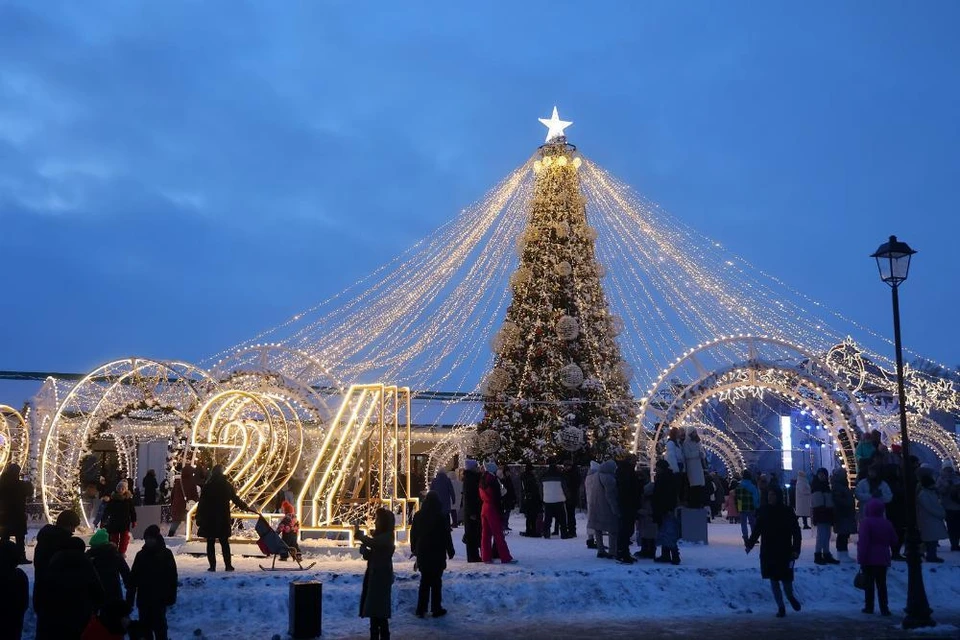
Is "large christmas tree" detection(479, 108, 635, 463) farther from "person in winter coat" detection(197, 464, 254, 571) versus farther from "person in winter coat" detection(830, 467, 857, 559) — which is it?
"person in winter coat" detection(197, 464, 254, 571)

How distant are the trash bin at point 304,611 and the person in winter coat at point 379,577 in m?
0.81

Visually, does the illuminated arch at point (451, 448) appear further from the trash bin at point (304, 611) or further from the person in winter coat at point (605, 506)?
the trash bin at point (304, 611)

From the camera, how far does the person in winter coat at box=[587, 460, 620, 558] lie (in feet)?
46.1

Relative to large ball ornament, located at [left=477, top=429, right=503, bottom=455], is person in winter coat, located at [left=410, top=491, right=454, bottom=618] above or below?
below

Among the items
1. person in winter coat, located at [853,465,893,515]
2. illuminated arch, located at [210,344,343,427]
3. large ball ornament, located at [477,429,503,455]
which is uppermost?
illuminated arch, located at [210,344,343,427]

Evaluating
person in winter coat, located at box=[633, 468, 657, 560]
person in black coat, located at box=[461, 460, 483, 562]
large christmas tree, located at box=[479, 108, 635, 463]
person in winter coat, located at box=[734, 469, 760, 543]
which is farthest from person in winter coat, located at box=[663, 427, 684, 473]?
large christmas tree, located at box=[479, 108, 635, 463]

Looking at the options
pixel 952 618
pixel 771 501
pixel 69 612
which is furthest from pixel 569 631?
pixel 69 612

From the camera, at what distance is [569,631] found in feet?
32.8

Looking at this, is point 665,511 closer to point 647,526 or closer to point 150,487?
point 647,526

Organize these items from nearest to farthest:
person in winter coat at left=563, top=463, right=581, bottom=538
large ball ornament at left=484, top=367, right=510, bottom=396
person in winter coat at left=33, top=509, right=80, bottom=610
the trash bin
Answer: person in winter coat at left=33, top=509, right=80, bottom=610 → the trash bin → person in winter coat at left=563, top=463, right=581, bottom=538 → large ball ornament at left=484, top=367, right=510, bottom=396

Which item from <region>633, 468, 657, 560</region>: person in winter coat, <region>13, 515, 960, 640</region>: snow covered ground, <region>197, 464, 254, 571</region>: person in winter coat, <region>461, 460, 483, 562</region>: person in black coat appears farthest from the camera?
<region>633, 468, 657, 560</region>: person in winter coat

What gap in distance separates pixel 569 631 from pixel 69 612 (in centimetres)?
571

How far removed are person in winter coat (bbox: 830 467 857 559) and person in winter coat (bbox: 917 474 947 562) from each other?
1008 mm

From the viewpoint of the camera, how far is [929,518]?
1457 centimetres
